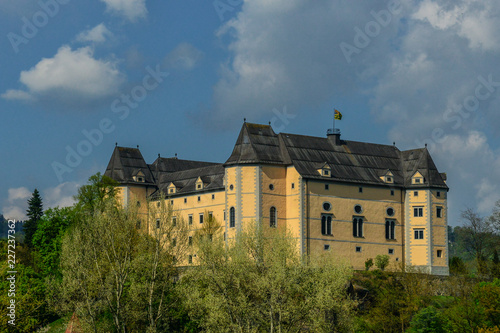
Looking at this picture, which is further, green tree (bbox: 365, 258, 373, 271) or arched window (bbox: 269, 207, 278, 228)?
green tree (bbox: 365, 258, 373, 271)

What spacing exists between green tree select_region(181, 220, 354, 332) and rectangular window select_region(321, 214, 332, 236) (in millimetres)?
22435

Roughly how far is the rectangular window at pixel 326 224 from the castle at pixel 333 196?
106 mm

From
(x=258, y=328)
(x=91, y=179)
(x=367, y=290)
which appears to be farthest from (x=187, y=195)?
(x=258, y=328)

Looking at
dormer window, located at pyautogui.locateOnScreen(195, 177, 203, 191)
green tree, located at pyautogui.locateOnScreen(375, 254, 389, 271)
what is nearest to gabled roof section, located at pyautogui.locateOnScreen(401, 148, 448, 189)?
green tree, located at pyautogui.locateOnScreen(375, 254, 389, 271)

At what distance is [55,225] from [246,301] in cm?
3859

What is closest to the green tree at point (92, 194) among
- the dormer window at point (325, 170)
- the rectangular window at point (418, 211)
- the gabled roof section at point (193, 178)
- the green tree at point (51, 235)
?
the green tree at point (51, 235)

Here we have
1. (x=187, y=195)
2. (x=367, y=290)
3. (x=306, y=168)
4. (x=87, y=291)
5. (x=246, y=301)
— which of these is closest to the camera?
(x=246, y=301)

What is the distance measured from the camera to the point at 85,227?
219 ft

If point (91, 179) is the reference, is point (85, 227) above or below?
below

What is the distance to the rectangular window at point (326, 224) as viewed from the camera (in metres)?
84.3

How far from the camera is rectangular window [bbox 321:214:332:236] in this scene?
84312 mm

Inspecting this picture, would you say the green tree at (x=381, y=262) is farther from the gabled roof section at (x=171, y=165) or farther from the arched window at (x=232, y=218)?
the gabled roof section at (x=171, y=165)

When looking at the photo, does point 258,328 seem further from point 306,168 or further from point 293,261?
point 306,168

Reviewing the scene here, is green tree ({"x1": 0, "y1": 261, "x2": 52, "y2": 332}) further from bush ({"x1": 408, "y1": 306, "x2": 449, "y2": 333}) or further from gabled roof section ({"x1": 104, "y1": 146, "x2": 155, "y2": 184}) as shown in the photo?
bush ({"x1": 408, "y1": 306, "x2": 449, "y2": 333})
